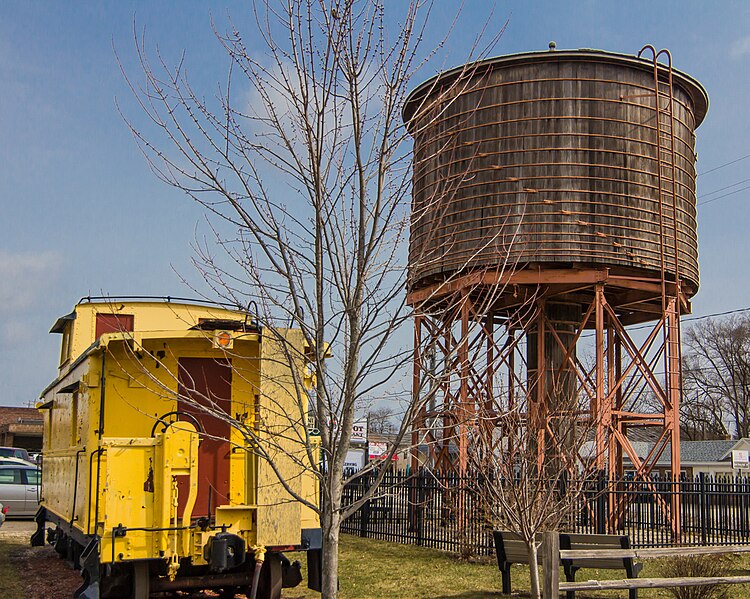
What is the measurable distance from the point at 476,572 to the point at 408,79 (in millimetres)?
10055

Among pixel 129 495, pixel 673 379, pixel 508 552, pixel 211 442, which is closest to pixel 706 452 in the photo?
pixel 673 379

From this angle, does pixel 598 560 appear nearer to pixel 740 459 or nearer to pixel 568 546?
pixel 568 546

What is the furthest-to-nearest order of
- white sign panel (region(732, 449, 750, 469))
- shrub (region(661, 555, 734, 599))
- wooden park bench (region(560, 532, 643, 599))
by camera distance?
1. white sign panel (region(732, 449, 750, 469))
2. wooden park bench (region(560, 532, 643, 599))
3. shrub (region(661, 555, 734, 599))

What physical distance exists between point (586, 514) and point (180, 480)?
959cm

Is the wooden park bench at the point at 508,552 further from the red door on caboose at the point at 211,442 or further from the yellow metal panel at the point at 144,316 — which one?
the yellow metal panel at the point at 144,316

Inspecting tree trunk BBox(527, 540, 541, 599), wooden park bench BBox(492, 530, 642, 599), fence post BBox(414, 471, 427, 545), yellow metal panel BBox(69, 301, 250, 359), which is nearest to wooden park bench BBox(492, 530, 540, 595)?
wooden park bench BBox(492, 530, 642, 599)

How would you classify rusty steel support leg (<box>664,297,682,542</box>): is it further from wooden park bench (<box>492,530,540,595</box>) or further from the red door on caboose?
the red door on caboose

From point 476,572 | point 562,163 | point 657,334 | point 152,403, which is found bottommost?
point 476,572

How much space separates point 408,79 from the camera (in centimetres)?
593

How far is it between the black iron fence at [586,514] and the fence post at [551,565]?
5879 mm

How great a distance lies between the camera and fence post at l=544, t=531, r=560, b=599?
28.8 feet

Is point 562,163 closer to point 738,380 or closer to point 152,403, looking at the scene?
point 152,403

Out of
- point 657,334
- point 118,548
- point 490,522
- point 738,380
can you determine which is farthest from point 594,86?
point 738,380

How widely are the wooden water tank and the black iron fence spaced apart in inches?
169
